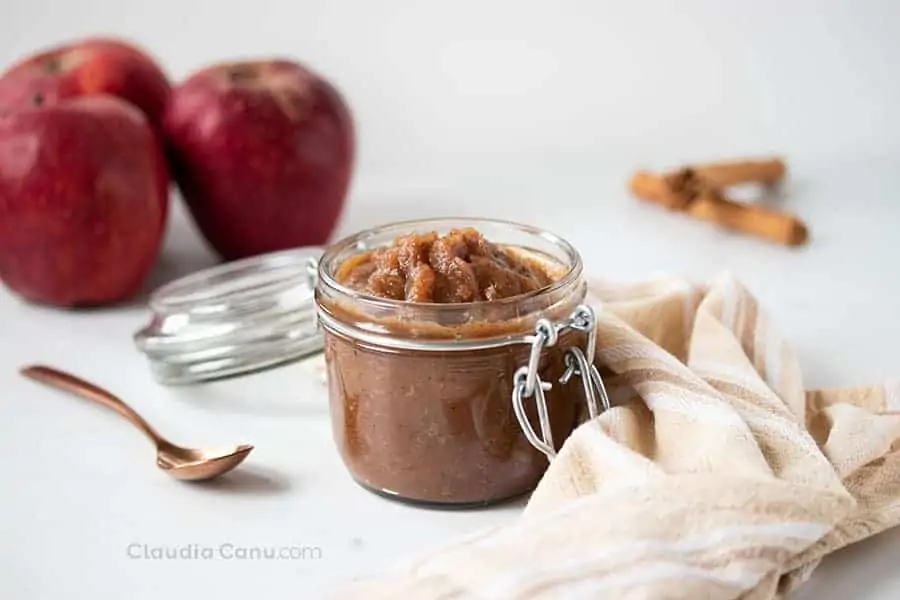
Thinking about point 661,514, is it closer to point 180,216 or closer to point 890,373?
point 890,373

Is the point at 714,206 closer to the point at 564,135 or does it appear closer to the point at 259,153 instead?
the point at 564,135

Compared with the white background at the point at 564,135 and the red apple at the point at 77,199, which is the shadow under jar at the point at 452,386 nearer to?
the white background at the point at 564,135

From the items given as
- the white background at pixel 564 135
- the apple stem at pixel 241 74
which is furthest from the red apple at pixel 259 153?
the white background at pixel 564 135

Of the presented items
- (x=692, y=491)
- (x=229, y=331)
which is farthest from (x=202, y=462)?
(x=692, y=491)

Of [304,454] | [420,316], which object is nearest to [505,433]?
[420,316]

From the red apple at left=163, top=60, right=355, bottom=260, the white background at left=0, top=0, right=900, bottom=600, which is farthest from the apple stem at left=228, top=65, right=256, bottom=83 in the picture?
the white background at left=0, top=0, right=900, bottom=600

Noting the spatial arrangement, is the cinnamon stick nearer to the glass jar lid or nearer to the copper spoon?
the glass jar lid
